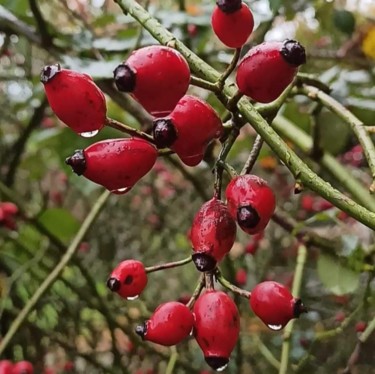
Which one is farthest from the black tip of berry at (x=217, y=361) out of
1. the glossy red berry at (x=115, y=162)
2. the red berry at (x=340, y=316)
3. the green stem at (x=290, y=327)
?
the red berry at (x=340, y=316)

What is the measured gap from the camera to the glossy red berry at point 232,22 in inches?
17.8

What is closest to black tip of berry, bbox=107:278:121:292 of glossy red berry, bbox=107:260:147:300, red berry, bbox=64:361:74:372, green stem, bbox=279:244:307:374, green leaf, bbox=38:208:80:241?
glossy red berry, bbox=107:260:147:300

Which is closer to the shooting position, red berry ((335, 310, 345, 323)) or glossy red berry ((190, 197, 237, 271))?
glossy red berry ((190, 197, 237, 271))

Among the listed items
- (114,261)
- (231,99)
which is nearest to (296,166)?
(231,99)

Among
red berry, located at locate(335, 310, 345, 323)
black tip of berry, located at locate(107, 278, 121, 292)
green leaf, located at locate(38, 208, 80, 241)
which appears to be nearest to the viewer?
black tip of berry, located at locate(107, 278, 121, 292)

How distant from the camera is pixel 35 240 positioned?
1.46 m

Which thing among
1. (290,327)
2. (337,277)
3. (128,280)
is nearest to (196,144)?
(128,280)

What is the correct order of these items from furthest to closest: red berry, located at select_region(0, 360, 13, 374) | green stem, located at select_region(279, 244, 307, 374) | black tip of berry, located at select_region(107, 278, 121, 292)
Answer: red berry, located at select_region(0, 360, 13, 374) → green stem, located at select_region(279, 244, 307, 374) → black tip of berry, located at select_region(107, 278, 121, 292)

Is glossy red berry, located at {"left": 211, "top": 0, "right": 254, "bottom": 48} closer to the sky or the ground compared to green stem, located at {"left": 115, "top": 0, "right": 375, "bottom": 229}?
closer to the sky

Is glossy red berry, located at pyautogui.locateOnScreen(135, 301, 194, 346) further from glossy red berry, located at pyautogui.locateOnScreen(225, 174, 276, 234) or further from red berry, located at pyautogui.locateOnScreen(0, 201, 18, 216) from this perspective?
red berry, located at pyautogui.locateOnScreen(0, 201, 18, 216)

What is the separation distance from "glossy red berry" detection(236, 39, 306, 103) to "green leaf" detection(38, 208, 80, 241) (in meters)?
0.93

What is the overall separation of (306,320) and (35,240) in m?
0.52

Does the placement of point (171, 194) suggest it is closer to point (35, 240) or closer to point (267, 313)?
point (35, 240)

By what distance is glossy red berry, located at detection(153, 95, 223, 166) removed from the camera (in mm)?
422
